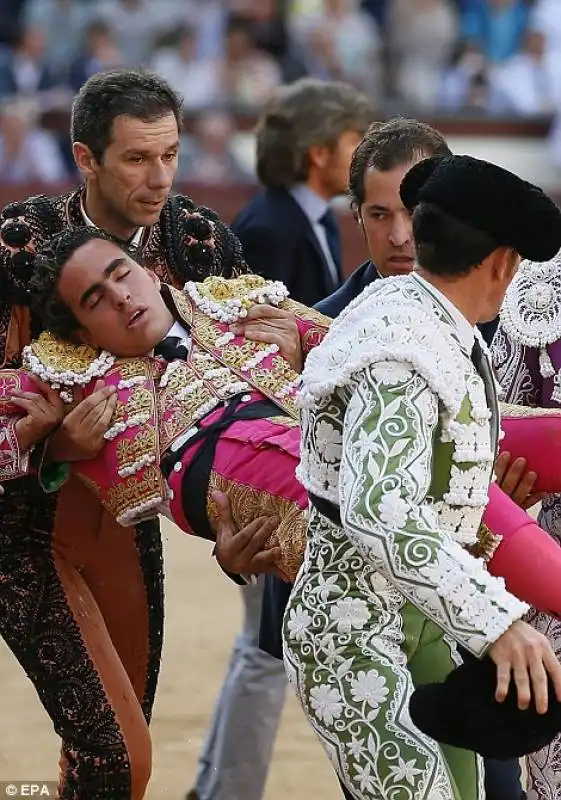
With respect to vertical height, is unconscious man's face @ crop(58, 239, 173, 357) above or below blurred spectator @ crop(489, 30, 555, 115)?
above

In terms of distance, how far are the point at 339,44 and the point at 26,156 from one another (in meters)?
2.47

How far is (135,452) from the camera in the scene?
324 cm

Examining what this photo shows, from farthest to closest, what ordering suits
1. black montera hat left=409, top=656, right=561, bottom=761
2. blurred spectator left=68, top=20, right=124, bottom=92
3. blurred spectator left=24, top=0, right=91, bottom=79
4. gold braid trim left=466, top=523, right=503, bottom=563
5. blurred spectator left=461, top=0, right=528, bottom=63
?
1. blurred spectator left=461, top=0, right=528, bottom=63
2. blurred spectator left=24, top=0, right=91, bottom=79
3. blurred spectator left=68, top=20, right=124, bottom=92
4. gold braid trim left=466, top=523, right=503, bottom=563
5. black montera hat left=409, top=656, right=561, bottom=761

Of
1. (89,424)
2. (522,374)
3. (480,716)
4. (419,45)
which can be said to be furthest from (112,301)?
(419,45)

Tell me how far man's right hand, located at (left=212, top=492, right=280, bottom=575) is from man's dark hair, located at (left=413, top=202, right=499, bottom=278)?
730 mm

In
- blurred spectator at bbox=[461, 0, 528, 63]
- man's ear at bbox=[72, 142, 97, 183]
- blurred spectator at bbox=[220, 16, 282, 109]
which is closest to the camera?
man's ear at bbox=[72, 142, 97, 183]

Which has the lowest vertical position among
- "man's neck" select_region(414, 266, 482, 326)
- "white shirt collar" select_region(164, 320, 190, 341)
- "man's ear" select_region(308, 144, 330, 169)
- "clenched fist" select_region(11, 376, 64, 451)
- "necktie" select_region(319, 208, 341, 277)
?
"necktie" select_region(319, 208, 341, 277)

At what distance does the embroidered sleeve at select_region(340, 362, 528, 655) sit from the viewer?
227 cm

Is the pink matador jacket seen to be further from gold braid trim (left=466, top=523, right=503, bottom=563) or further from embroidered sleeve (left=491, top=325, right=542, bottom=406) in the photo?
gold braid trim (left=466, top=523, right=503, bottom=563)

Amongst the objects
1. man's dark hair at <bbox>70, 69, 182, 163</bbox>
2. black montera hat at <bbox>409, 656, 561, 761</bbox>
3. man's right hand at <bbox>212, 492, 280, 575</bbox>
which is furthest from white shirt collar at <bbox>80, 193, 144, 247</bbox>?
black montera hat at <bbox>409, 656, 561, 761</bbox>

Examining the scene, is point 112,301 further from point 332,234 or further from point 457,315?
point 332,234

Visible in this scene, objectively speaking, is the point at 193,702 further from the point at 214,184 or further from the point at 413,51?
the point at 413,51

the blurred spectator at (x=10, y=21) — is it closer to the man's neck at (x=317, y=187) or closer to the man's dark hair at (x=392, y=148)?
the man's neck at (x=317, y=187)

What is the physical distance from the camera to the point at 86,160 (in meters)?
3.63
